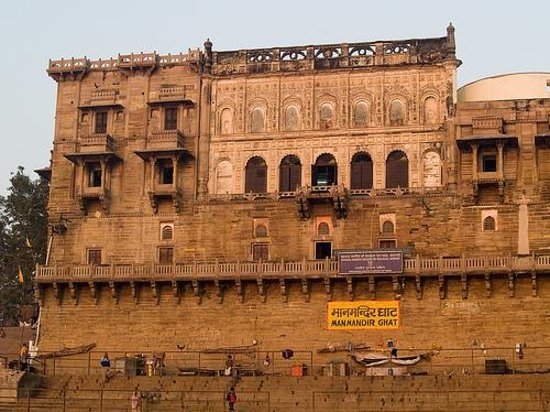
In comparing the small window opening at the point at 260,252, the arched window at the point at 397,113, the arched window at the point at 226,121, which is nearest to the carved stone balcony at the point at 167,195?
the arched window at the point at 226,121

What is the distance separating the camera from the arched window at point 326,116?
4594 centimetres

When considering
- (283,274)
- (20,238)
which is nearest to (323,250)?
(283,274)

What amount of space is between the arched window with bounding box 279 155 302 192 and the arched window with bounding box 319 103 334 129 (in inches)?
76.7

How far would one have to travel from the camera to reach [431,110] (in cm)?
4506

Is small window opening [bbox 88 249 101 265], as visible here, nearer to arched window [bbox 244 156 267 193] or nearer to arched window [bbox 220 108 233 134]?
arched window [bbox 244 156 267 193]

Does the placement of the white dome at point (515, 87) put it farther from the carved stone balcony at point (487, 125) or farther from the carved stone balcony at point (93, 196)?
the carved stone balcony at point (93, 196)

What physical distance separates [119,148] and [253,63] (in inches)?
292

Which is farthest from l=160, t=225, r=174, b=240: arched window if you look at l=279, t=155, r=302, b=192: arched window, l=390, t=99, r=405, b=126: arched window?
l=390, t=99, r=405, b=126: arched window

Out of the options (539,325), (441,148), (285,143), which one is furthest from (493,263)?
(285,143)

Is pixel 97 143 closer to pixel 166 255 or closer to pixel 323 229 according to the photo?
pixel 166 255

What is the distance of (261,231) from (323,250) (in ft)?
9.63

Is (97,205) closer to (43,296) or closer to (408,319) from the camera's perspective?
(43,296)

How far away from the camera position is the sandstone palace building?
42.3 m

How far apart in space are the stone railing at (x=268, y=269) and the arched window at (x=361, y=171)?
13.9ft
